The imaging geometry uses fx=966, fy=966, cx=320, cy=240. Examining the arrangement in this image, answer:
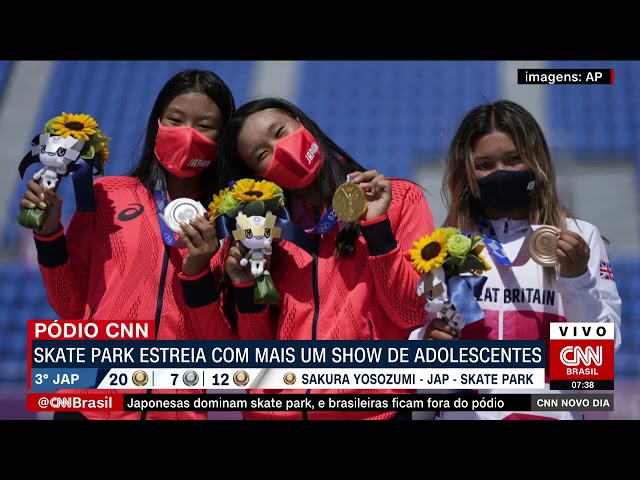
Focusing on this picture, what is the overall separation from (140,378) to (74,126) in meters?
0.83

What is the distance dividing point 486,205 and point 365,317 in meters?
0.55

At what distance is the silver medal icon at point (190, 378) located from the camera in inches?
115

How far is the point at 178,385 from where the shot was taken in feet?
9.62

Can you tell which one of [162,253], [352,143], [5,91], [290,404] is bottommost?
[290,404]

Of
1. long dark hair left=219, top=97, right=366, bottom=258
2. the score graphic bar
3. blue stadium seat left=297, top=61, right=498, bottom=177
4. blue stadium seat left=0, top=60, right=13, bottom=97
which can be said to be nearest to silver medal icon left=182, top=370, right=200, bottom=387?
the score graphic bar

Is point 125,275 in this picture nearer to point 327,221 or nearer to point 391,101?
point 327,221

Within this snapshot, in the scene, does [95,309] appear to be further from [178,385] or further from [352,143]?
[352,143]

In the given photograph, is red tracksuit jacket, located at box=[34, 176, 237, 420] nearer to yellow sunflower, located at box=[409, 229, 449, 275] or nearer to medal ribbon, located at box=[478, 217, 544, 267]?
yellow sunflower, located at box=[409, 229, 449, 275]

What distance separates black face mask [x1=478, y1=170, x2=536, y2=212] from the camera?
299cm

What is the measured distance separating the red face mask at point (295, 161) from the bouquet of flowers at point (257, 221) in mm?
47

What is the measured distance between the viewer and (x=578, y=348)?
9.52 feet

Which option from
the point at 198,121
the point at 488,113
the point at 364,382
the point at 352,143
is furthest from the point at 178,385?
the point at 352,143

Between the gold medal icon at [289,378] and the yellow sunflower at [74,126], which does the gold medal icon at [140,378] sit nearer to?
the gold medal icon at [289,378]

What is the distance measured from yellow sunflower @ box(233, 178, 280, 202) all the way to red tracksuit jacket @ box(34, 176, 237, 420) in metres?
0.25
